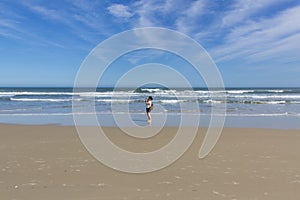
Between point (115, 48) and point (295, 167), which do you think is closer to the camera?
point (295, 167)

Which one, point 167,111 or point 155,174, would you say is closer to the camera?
point 155,174

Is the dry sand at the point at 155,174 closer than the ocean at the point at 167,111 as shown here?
Yes

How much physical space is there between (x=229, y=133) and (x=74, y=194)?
8197 millimetres

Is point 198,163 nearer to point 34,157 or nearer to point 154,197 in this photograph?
point 154,197

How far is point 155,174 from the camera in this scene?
233 inches

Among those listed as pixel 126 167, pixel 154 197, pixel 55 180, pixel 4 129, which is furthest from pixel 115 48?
pixel 4 129

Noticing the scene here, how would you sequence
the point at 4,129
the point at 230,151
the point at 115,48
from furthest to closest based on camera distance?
the point at 4,129
the point at 230,151
the point at 115,48

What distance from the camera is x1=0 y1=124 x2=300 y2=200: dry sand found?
4.79m

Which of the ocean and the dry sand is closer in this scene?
the dry sand

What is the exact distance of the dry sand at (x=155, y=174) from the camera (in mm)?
4785

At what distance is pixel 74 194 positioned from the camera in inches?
188

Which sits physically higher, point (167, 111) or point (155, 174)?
point (167, 111)

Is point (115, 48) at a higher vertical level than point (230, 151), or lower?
higher

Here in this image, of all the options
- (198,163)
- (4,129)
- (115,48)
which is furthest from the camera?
(4,129)
